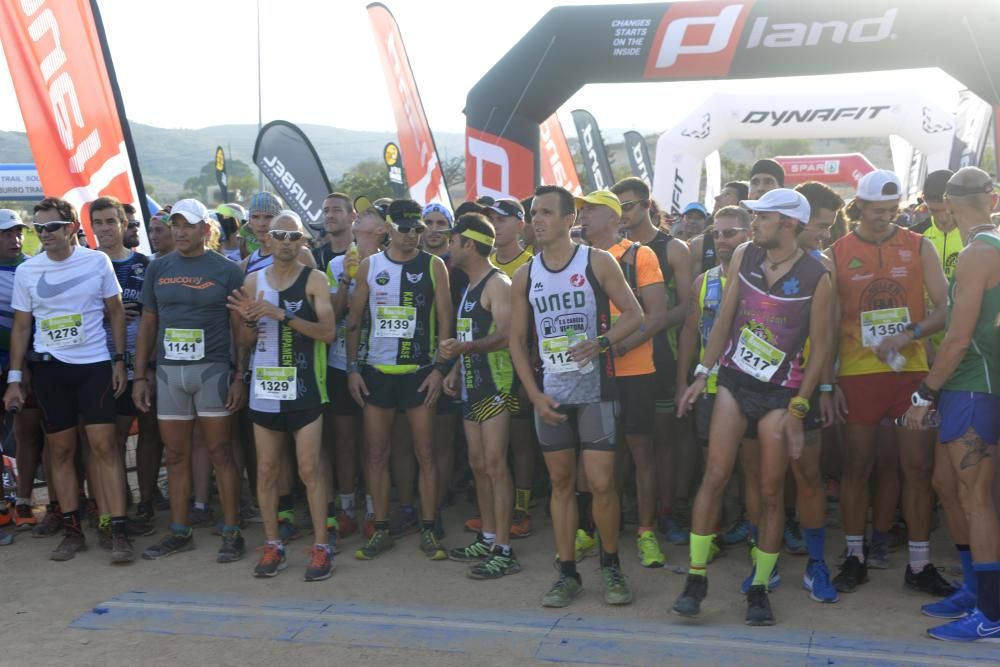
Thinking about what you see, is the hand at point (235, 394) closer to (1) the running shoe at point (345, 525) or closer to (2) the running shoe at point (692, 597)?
(1) the running shoe at point (345, 525)

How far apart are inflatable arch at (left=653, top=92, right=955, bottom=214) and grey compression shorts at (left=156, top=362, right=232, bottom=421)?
10814 mm

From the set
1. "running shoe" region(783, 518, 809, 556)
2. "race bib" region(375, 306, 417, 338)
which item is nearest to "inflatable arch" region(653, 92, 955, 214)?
"running shoe" region(783, 518, 809, 556)

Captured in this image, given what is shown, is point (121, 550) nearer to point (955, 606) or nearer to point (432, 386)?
point (432, 386)

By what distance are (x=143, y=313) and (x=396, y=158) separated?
19.6 metres

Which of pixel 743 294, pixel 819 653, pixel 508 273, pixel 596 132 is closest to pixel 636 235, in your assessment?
pixel 508 273

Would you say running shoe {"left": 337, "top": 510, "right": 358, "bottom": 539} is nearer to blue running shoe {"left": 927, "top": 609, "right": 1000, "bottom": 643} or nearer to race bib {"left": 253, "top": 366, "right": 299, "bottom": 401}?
race bib {"left": 253, "top": 366, "right": 299, "bottom": 401}

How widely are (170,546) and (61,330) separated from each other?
1430 mm

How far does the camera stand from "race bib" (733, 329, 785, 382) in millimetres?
4324

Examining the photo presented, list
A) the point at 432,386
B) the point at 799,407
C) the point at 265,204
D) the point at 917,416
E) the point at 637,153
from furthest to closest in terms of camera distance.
A: 1. the point at 637,153
2. the point at 265,204
3. the point at 432,386
4. the point at 799,407
5. the point at 917,416

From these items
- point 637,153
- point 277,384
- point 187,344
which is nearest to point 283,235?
point 277,384

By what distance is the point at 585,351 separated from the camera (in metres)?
4.49

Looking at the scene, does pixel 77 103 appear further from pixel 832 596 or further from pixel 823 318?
pixel 832 596

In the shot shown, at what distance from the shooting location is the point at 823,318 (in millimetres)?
4305

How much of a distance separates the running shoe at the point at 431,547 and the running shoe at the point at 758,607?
1802 mm
